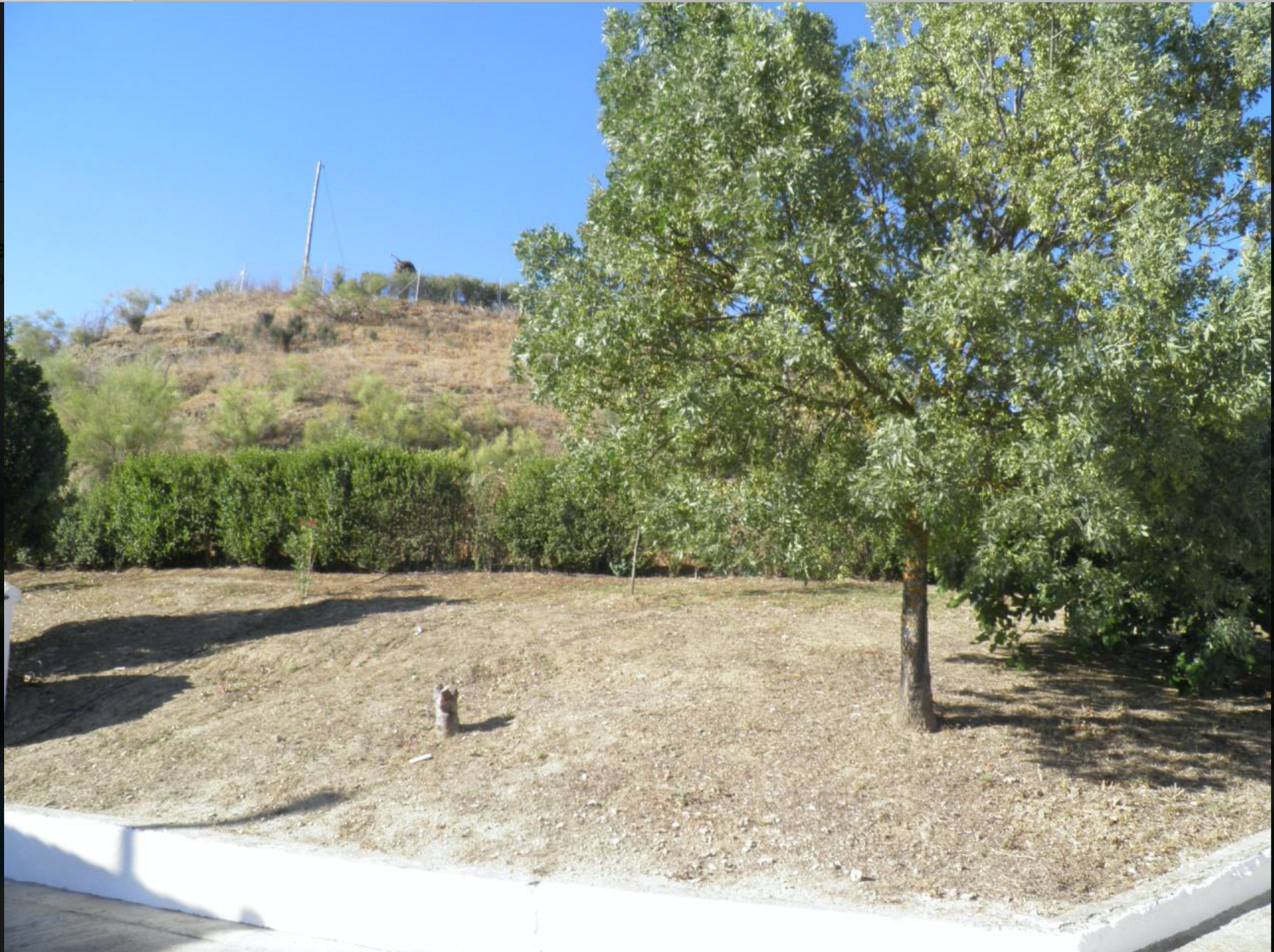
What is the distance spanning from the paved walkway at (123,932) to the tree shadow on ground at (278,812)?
54 centimetres

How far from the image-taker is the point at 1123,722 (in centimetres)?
698

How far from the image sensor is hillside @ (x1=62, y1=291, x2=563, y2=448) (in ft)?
98.2

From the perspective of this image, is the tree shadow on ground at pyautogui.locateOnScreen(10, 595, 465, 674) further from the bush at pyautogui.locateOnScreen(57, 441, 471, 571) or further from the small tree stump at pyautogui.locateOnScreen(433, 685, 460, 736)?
the small tree stump at pyautogui.locateOnScreen(433, 685, 460, 736)

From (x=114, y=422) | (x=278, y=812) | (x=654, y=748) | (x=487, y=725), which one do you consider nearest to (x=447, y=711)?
(x=487, y=725)

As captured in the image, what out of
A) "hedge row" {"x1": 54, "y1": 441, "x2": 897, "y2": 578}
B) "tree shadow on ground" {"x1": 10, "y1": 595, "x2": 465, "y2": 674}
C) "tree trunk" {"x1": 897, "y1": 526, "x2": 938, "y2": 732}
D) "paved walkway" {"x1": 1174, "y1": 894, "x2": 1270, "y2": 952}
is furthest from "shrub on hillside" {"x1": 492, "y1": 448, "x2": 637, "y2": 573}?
"paved walkway" {"x1": 1174, "y1": 894, "x2": 1270, "y2": 952}

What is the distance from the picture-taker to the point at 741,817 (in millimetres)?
5500

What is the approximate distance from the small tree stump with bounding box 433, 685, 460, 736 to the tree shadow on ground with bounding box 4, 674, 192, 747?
2.77m

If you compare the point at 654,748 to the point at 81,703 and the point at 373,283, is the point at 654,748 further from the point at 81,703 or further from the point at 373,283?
the point at 373,283

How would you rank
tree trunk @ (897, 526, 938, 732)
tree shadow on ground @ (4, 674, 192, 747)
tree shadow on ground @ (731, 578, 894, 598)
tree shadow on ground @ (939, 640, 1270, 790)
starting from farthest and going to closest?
tree shadow on ground @ (731, 578, 894, 598) → tree shadow on ground @ (4, 674, 192, 747) → tree trunk @ (897, 526, 938, 732) → tree shadow on ground @ (939, 640, 1270, 790)

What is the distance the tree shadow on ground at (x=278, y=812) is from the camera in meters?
5.92

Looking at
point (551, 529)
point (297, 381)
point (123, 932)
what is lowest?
point (123, 932)

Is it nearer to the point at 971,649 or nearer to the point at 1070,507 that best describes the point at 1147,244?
the point at 1070,507

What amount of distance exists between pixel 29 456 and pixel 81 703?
2808 millimetres

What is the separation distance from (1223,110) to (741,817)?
4.74m
